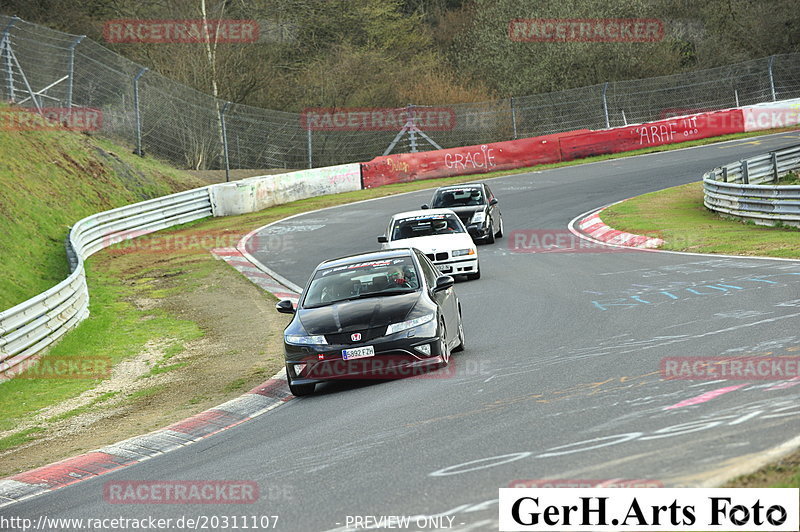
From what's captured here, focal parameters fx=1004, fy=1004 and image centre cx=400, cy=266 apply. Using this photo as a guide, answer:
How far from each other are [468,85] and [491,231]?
29467mm

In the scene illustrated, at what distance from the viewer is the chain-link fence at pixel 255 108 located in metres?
31.2

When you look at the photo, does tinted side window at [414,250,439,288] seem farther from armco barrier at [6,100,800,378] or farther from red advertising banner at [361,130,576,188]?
red advertising banner at [361,130,576,188]

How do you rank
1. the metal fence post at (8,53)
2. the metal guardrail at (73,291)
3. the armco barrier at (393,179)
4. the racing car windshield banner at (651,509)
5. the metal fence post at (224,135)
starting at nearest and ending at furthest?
the racing car windshield banner at (651,509) < the metal guardrail at (73,291) < the armco barrier at (393,179) < the metal fence post at (8,53) < the metal fence post at (224,135)

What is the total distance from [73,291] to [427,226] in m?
6.93

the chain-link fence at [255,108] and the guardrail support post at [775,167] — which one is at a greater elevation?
the chain-link fence at [255,108]

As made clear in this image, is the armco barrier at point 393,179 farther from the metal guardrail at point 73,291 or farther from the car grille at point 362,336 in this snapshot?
the car grille at point 362,336

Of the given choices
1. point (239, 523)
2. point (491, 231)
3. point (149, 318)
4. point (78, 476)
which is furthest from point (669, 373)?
point (491, 231)

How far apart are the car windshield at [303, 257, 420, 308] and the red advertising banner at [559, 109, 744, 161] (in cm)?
2902

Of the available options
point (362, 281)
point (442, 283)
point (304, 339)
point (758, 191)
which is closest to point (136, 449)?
point (304, 339)

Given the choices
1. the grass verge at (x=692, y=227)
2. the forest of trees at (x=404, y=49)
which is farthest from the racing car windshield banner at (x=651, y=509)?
the forest of trees at (x=404, y=49)

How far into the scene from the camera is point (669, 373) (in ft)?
29.9

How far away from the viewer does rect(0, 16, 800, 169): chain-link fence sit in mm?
31172

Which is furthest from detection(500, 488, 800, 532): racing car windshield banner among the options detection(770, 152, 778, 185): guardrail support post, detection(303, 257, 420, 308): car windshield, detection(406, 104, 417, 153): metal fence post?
detection(406, 104, 417, 153): metal fence post

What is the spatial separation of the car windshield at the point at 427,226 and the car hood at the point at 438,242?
0.98 ft
